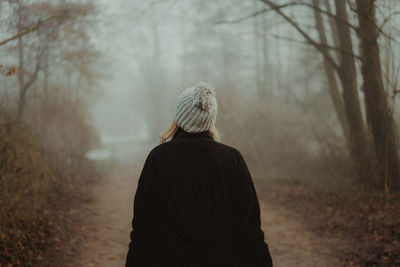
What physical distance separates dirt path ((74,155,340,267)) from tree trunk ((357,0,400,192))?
2.44 meters

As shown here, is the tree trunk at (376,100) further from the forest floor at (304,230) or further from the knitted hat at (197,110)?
the knitted hat at (197,110)

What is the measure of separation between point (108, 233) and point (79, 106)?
36.9 ft

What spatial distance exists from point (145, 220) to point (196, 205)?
343 millimetres

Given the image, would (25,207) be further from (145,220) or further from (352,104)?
(352,104)

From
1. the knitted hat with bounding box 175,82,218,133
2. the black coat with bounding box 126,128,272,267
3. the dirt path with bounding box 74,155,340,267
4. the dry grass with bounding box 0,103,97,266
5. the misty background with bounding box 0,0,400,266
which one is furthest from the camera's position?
the misty background with bounding box 0,0,400,266

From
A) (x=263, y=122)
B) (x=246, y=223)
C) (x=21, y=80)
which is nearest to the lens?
(x=246, y=223)

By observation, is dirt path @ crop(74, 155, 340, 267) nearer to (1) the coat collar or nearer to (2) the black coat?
(2) the black coat

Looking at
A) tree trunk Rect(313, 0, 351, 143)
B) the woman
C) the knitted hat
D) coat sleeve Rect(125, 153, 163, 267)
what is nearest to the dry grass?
coat sleeve Rect(125, 153, 163, 267)

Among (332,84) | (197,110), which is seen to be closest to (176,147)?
(197,110)

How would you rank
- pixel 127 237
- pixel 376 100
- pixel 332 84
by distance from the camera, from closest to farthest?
pixel 127 237 < pixel 376 100 < pixel 332 84

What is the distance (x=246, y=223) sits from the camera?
87.1 inches

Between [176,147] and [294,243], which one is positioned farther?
[294,243]

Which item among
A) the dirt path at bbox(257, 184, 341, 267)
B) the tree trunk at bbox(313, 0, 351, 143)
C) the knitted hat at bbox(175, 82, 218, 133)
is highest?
the tree trunk at bbox(313, 0, 351, 143)

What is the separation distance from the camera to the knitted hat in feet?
7.27
